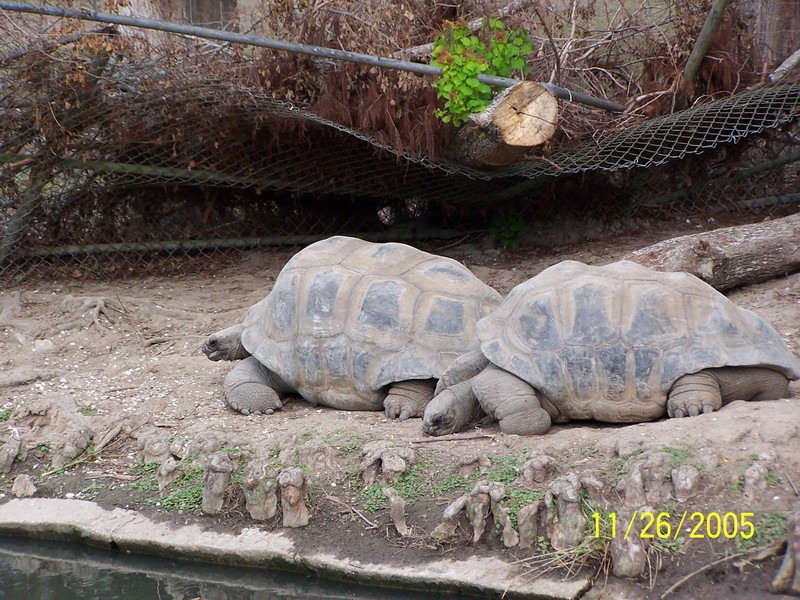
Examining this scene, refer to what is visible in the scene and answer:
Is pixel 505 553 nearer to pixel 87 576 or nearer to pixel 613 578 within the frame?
pixel 613 578

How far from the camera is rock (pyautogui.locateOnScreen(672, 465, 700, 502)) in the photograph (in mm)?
3322

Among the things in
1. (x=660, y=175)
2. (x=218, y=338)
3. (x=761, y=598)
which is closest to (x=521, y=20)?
(x=660, y=175)

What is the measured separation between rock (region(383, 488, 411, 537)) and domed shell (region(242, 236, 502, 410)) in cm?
90

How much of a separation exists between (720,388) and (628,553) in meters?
1.16

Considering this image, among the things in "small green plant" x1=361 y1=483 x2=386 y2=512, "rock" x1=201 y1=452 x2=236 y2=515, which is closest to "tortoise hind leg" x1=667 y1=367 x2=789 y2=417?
"small green plant" x1=361 y1=483 x2=386 y2=512

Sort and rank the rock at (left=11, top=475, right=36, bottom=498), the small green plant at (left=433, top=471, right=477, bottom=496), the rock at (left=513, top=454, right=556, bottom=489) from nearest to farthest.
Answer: the rock at (left=513, top=454, right=556, bottom=489), the small green plant at (left=433, top=471, right=477, bottom=496), the rock at (left=11, top=475, right=36, bottom=498)

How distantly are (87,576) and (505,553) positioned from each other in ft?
5.89

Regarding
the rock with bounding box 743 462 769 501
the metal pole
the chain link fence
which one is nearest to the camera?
the rock with bounding box 743 462 769 501

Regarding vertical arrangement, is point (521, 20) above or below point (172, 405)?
above

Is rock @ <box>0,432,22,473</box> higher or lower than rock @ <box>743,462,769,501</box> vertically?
lower

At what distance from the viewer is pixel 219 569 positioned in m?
3.68

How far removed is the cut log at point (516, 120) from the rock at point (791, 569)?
131 inches

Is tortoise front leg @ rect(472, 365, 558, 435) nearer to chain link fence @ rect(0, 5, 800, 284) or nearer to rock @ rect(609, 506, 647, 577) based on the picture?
rock @ rect(609, 506, 647, 577)

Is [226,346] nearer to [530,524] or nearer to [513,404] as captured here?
[513,404]
